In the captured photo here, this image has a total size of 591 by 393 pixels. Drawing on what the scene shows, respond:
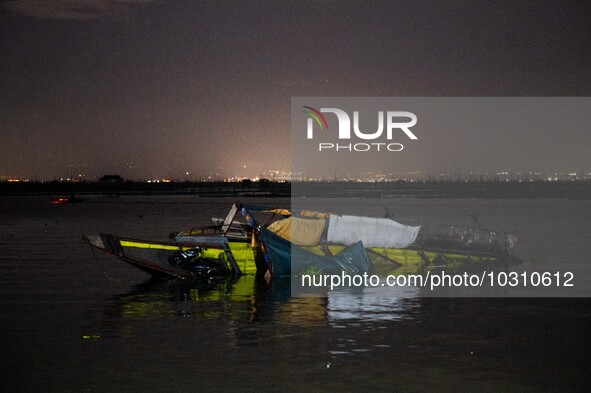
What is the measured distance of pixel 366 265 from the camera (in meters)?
25.2

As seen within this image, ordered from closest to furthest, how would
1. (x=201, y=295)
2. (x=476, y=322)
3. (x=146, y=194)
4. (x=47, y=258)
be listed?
(x=476, y=322) → (x=201, y=295) → (x=47, y=258) → (x=146, y=194)

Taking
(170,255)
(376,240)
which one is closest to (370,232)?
(376,240)

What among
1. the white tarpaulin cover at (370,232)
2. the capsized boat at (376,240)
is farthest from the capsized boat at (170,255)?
the white tarpaulin cover at (370,232)

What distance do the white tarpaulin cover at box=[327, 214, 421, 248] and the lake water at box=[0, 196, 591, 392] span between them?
10.2 ft

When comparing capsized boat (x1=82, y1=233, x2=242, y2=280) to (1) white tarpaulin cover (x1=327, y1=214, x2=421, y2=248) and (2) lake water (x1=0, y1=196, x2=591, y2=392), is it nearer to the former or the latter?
(2) lake water (x1=0, y1=196, x2=591, y2=392)

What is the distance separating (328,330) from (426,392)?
4.72 metres

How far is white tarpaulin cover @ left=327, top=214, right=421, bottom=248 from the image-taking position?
26.3 m

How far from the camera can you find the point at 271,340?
15789 mm

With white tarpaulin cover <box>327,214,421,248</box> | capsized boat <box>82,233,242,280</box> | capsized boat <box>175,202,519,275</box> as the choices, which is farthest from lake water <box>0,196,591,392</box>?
white tarpaulin cover <box>327,214,421,248</box>

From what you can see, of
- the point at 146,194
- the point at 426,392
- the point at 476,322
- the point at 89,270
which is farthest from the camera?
the point at 146,194

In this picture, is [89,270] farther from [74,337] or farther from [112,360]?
[112,360]

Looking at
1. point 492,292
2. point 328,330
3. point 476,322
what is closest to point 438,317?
point 476,322

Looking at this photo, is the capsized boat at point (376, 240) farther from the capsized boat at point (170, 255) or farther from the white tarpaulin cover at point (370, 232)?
the capsized boat at point (170, 255)

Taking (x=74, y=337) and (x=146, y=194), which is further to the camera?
(x=146, y=194)
